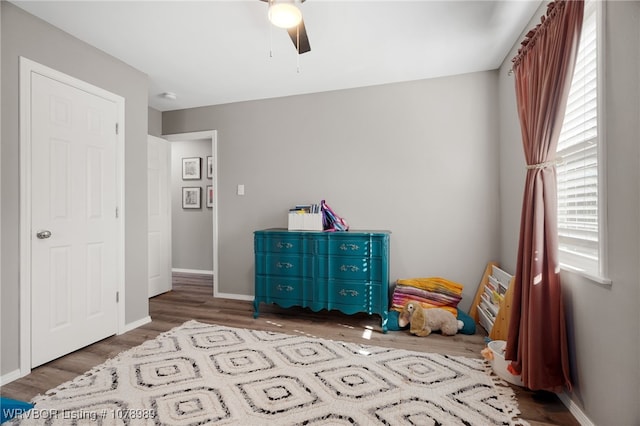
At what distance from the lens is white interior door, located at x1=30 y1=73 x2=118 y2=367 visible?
7.06ft

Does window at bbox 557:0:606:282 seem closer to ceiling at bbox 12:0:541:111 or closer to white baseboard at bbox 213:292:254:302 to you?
ceiling at bbox 12:0:541:111

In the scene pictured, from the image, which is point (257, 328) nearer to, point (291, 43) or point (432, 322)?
point (432, 322)

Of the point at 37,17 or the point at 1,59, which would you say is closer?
the point at 1,59

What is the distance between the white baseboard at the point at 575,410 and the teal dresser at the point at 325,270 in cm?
133

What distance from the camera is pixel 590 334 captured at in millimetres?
1494

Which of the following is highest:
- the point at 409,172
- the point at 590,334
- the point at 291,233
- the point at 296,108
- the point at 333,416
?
the point at 296,108

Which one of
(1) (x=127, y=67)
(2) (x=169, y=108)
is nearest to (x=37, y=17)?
(1) (x=127, y=67)

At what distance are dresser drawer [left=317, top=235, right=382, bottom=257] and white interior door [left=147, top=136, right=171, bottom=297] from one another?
2485mm

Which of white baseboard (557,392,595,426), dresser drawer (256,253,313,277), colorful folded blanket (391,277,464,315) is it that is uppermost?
dresser drawer (256,253,313,277)

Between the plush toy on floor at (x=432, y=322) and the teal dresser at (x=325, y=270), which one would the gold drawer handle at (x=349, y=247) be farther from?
the plush toy on floor at (x=432, y=322)

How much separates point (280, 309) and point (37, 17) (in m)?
3.30

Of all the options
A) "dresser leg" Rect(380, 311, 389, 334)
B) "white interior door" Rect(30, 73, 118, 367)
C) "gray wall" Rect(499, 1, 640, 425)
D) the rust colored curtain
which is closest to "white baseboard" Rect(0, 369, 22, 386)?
"white interior door" Rect(30, 73, 118, 367)

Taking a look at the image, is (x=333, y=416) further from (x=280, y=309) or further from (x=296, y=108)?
(x=296, y=108)

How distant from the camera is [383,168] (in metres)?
3.32
